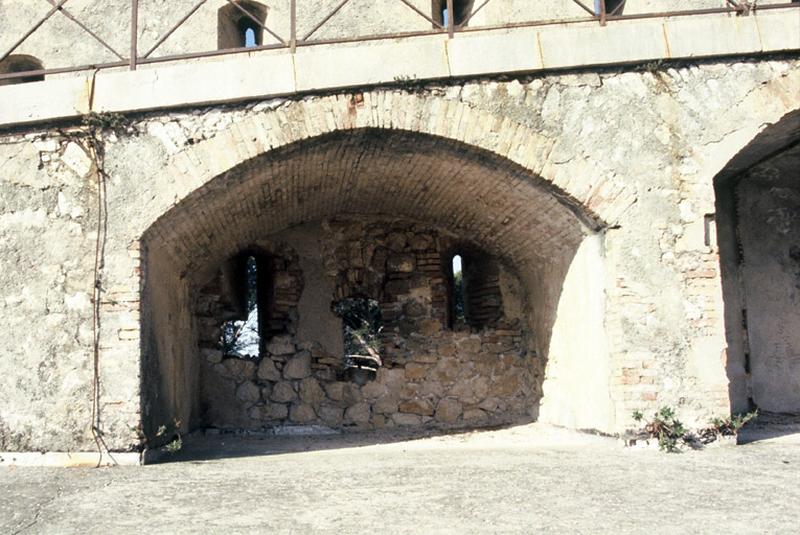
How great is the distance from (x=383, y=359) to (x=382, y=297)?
689 mm

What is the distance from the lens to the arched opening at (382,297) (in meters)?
6.84

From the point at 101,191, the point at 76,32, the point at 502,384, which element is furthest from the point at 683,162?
the point at 76,32

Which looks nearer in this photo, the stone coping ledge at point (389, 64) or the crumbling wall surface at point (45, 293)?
the crumbling wall surface at point (45, 293)

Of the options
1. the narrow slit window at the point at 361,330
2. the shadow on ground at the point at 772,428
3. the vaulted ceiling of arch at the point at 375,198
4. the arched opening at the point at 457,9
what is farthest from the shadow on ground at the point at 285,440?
the arched opening at the point at 457,9

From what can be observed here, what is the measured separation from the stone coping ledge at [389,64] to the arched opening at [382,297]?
0.90 meters

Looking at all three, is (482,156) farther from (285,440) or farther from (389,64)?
(285,440)

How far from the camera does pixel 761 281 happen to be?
7.90 metres

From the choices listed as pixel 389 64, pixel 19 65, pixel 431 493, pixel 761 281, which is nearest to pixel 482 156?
pixel 389 64

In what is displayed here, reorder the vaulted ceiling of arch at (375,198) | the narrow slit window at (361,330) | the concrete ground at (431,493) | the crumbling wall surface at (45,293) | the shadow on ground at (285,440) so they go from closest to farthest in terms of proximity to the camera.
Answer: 1. the concrete ground at (431,493)
2. the crumbling wall surface at (45,293)
3. the vaulted ceiling of arch at (375,198)
4. the shadow on ground at (285,440)
5. the narrow slit window at (361,330)

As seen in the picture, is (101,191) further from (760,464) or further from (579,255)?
(760,464)

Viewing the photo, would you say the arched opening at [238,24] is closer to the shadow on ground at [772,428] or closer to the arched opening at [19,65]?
the arched opening at [19,65]

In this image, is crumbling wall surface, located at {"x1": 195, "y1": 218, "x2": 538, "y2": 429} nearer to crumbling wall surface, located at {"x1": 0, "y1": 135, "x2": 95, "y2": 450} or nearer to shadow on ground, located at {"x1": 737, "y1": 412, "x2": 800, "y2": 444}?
shadow on ground, located at {"x1": 737, "y1": 412, "x2": 800, "y2": 444}

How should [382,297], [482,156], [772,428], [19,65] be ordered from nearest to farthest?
1. [482,156]
2. [772,428]
3. [382,297]
4. [19,65]

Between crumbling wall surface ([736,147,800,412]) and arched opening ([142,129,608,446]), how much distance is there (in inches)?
84.3
